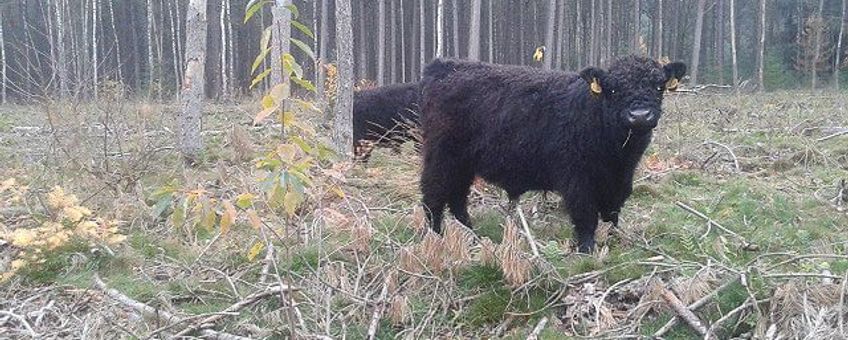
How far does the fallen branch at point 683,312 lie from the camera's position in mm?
4262

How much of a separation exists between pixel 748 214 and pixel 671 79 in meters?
1.71

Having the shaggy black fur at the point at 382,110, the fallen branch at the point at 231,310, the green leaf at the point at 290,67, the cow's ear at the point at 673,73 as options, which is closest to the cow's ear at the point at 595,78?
the cow's ear at the point at 673,73

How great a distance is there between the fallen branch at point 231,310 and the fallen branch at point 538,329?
1615 mm

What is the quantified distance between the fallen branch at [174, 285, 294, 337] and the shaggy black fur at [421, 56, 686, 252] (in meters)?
2.13

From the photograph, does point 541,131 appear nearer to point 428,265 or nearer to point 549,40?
point 428,265

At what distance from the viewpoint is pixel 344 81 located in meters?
9.77

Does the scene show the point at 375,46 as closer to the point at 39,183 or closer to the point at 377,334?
the point at 39,183

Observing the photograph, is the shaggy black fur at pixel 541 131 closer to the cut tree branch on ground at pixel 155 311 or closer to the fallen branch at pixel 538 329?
Result: the fallen branch at pixel 538 329

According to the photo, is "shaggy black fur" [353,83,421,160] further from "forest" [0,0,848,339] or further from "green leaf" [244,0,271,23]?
"green leaf" [244,0,271,23]

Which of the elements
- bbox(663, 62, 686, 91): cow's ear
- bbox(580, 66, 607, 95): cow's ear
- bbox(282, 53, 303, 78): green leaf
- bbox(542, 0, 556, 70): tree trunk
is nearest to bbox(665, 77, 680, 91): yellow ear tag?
bbox(663, 62, 686, 91): cow's ear

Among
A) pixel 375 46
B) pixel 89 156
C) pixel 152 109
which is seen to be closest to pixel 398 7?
pixel 375 46

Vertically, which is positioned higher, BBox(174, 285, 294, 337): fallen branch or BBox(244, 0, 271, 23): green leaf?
BBox(244, 0, 271, 23): green leaf

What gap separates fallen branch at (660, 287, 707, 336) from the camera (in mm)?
4262

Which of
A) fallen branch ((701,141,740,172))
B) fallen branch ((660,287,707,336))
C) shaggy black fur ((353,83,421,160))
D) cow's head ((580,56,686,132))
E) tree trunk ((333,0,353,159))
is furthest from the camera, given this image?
shaggy black fur ((353,83,421,160))
